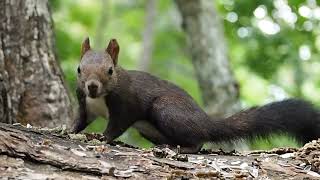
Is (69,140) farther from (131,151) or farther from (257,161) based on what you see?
(257,161)

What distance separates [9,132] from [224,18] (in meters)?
6.13

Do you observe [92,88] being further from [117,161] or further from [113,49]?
[117,161]

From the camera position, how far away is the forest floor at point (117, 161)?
3729mm

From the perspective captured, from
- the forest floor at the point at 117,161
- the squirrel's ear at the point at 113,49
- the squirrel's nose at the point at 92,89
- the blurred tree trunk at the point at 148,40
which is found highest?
the blurred tree trunk at the point at 148,40

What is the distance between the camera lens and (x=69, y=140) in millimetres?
4152

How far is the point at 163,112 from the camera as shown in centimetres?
505

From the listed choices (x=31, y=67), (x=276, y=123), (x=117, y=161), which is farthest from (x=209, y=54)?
(x=117, y=161)

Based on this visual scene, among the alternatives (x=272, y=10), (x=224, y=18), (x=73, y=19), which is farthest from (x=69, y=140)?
(x=73, y=19)

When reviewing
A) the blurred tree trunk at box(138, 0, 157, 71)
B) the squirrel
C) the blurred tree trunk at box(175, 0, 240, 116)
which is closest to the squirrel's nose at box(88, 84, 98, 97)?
the squirrel

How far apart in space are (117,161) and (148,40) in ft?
21.1

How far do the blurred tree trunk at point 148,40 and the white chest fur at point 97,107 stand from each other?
177 inches

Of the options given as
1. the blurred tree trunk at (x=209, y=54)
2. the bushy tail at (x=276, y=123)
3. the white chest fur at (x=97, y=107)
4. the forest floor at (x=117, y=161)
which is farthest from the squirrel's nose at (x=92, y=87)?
the blurred tree trunk at (x=209, y=54)

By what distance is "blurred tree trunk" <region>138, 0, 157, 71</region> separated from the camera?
33.0ft

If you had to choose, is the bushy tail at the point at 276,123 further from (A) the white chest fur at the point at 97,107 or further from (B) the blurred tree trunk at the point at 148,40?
(B) the blurred tree trunk at the point at 148,40
